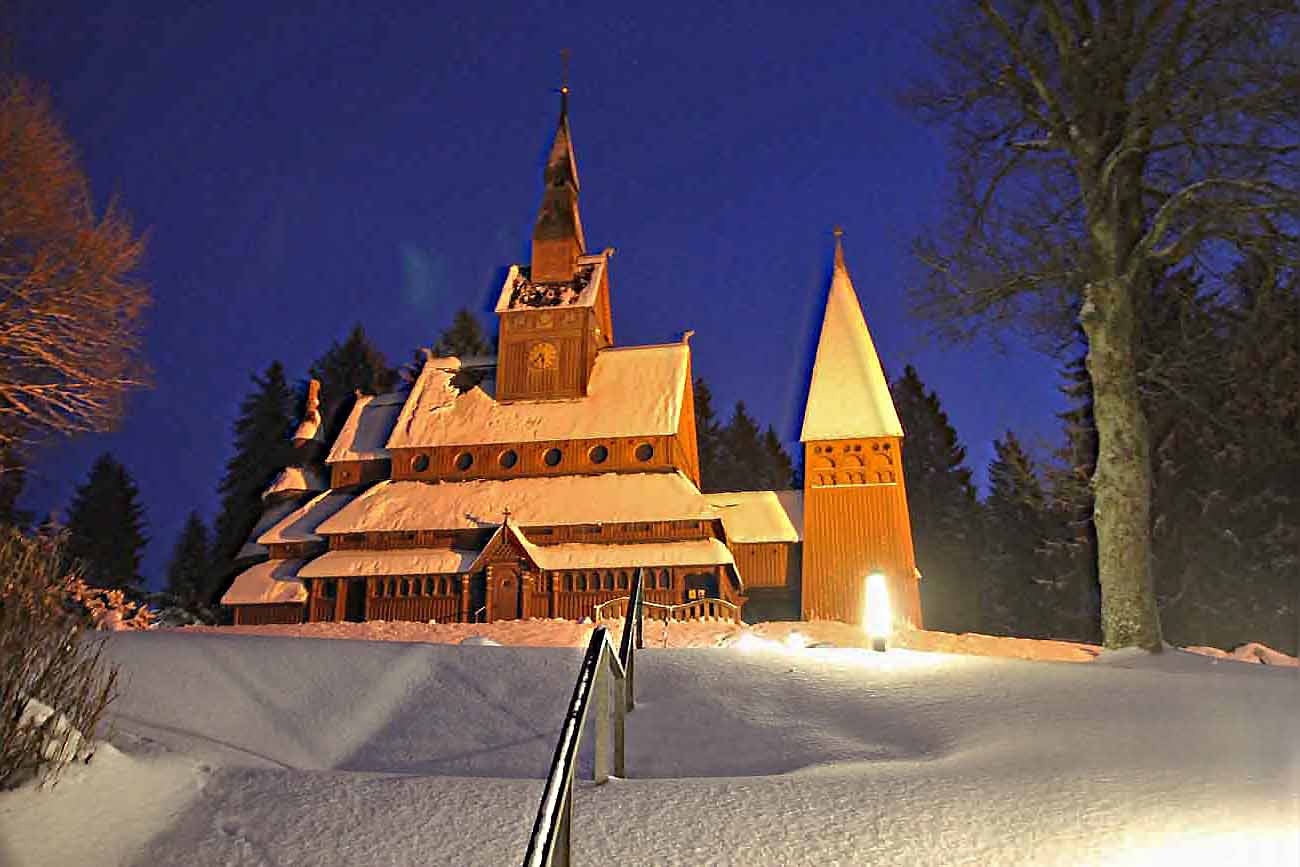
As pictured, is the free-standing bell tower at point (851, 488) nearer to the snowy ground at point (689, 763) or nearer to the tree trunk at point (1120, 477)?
the tree trunk at point (1120, 477)

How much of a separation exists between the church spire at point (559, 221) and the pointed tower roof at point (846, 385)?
8789mm

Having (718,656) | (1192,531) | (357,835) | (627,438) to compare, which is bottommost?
(357,835)

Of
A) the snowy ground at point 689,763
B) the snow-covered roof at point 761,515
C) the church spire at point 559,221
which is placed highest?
the church spire at point 559,221

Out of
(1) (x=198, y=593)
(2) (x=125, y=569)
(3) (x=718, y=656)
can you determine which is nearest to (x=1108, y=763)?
(3) (x=718, y=656)

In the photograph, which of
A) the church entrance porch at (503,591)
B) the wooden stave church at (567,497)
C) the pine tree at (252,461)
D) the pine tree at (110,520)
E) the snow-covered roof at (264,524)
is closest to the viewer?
the church entrance porch at (503,591)

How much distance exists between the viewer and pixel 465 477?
28.6 m

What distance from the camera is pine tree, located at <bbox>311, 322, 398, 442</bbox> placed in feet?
154

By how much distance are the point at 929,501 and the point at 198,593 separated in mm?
33053

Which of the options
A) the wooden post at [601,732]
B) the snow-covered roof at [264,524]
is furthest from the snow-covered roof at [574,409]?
the wooden post at [601,732]

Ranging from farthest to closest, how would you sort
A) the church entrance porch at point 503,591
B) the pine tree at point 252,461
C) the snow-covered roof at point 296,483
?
the pine tree at point 252,461 → the snow-covered roof at point 296,483 → the church entrance porch at point 503,591

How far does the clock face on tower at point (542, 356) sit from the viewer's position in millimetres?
30281

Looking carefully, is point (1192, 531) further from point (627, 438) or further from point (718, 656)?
point (718, 656)

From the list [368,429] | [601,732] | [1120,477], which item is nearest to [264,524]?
[368,429]

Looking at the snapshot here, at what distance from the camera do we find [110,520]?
153 ft
